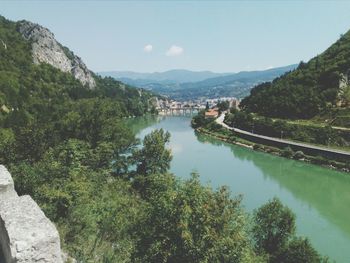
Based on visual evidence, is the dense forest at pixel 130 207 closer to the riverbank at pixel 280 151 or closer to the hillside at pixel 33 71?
the hillside at pixel 33 71

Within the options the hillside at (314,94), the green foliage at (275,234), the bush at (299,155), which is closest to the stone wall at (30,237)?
the green foliage at (275,234)

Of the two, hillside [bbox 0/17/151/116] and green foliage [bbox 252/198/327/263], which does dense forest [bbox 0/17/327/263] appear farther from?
hillside [bbox 0/17/151/116]

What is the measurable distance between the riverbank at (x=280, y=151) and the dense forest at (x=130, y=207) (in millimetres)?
28601

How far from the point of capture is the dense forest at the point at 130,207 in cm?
1235

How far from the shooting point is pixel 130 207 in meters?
21.2

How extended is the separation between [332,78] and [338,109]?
13.7m

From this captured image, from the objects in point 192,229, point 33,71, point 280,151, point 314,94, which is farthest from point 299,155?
point 33,71

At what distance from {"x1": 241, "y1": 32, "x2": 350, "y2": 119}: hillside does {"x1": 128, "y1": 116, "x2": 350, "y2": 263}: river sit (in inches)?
677

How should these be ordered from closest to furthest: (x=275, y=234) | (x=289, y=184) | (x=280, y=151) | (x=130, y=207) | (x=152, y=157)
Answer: (x=130, y=207) < (x=275, y=234) < (x=152, y=157) < (x=289, y=184) < (x=280, y=151)

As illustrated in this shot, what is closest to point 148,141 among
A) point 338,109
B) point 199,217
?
point 199,217

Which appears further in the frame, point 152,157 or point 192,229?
point 152,157

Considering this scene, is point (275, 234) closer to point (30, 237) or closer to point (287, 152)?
point (30, 237)

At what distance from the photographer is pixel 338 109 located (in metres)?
75.9

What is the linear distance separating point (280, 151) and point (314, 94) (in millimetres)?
23214
